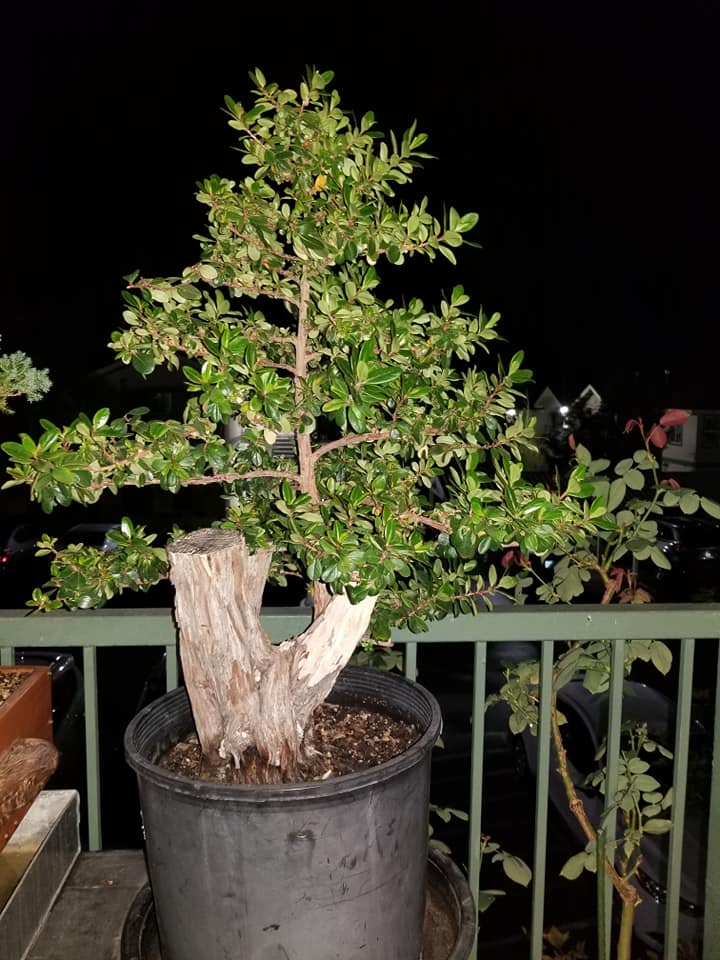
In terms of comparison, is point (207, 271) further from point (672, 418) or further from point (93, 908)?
point (672, 418)

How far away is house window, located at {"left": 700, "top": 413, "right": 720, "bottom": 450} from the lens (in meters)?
27.6

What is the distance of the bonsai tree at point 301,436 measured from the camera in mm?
1239

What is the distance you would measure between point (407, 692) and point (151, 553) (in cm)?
65

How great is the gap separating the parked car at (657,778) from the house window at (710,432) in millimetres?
25300

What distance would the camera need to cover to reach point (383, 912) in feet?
4.28

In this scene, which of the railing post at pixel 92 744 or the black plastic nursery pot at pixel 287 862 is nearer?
the black plastic nursery pot at pixel 287 862

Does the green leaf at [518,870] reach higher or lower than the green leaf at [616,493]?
lower

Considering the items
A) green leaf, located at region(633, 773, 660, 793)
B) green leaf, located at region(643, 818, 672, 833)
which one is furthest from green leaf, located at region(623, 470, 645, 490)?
green leaf, located at region(643, 818, 672, 833)

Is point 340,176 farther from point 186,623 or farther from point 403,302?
point 186,623

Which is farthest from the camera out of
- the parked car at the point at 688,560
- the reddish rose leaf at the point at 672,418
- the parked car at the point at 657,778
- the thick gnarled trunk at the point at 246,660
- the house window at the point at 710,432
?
the house window at the point at 710,432

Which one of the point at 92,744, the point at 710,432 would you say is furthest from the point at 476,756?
the point at 710,432

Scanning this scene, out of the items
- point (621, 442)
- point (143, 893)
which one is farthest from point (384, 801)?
point (621, 442)

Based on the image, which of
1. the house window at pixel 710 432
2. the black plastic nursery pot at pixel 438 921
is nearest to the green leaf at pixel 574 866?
the black plastic nursery pot at pixel 438 921

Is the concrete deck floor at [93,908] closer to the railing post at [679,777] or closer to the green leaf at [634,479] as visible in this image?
the railing post at [679,777]
